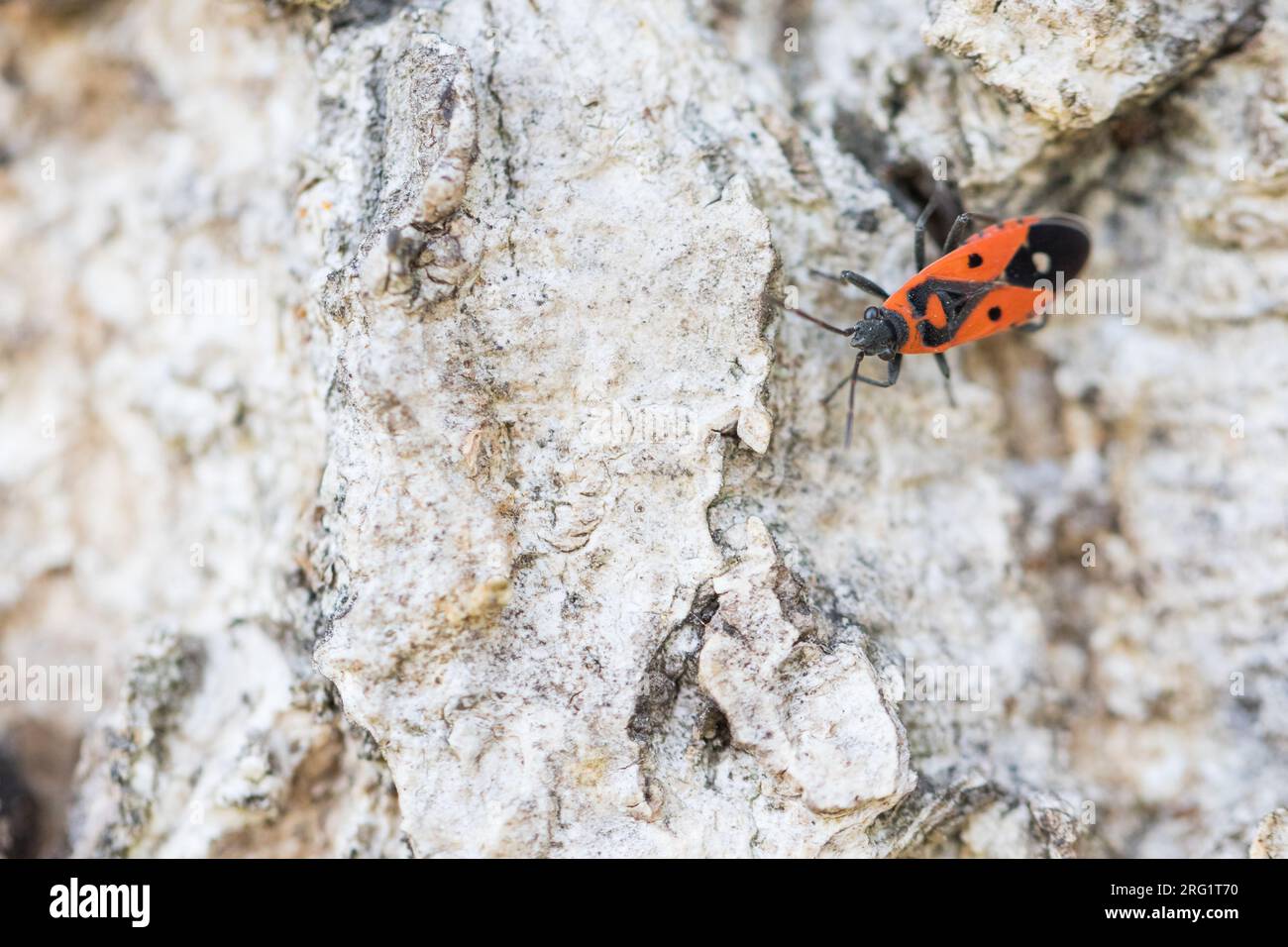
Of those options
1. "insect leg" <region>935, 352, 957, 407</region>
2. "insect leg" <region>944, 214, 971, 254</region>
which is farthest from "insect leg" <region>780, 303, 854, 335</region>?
"insect leg" <region>944, 214, 971, 254</region>

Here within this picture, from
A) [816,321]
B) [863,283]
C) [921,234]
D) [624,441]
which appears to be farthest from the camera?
[921,234]

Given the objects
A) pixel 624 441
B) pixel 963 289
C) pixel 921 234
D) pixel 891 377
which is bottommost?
pixel 624 441

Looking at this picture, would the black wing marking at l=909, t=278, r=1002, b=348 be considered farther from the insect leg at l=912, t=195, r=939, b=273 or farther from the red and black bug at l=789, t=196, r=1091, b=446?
the insect leg at l=912, t=195, r=939, b=273

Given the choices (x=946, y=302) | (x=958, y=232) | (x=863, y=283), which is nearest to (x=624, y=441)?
(x=863, y=283)

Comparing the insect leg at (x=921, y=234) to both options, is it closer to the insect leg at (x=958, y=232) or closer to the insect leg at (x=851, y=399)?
the insect leg at (x=958, y=232)

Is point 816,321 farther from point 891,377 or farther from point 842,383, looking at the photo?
point 891,377

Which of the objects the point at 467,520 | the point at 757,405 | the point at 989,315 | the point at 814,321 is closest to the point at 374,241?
the point at 467,520

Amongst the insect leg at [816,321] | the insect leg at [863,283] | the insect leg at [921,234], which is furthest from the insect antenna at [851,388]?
the insect leg at [921,234]
